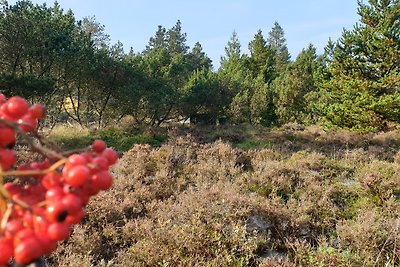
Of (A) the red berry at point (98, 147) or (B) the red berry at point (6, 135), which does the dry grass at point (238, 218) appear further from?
(B) the red berry at point (6, 135)

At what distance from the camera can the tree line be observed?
13.6 m

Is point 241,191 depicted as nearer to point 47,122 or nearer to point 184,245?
point 184,245

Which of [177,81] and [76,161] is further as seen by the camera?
[177,81]

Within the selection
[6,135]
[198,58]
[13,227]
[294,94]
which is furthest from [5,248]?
[198,58]

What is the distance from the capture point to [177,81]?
20359 millimetres

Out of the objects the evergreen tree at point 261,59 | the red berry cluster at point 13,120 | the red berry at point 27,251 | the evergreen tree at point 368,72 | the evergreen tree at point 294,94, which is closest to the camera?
the red berry at point 27,251

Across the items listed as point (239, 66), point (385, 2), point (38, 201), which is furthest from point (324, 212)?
point (239, 66)

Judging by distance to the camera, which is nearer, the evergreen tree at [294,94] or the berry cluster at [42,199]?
the berry cluster at [42,199]

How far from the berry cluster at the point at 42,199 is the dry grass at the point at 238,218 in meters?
2.98

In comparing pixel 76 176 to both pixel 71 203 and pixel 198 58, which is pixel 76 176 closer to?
pixel 71 203

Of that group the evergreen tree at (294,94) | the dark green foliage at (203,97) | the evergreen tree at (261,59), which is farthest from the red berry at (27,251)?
the evergreen tree at (261,59)

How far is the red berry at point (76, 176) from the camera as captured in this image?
0.77 metres

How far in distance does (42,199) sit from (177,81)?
19.8 metres

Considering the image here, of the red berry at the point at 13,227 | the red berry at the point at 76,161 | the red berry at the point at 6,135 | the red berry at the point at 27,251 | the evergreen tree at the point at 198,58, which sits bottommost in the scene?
the red berry at the point at 27,251
